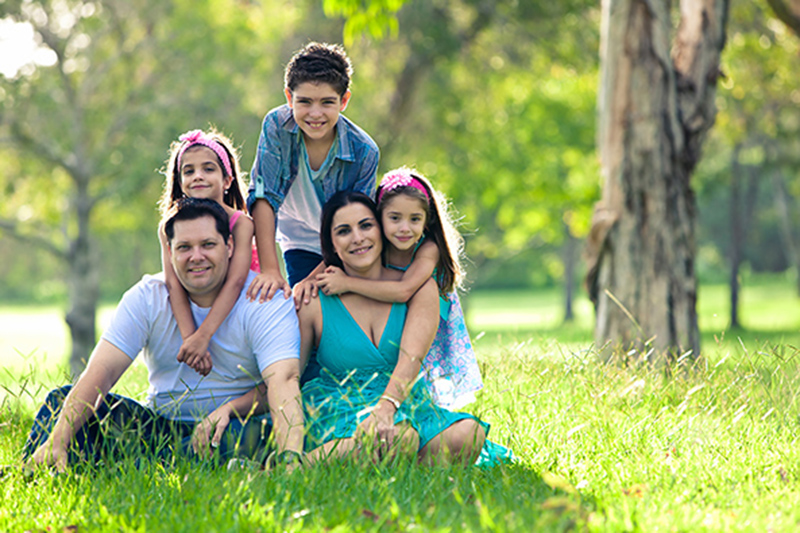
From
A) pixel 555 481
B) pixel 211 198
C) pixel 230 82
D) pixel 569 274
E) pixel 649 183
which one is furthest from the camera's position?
pixel 569 274

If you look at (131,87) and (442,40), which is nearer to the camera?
(442,40)

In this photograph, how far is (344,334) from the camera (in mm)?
3738

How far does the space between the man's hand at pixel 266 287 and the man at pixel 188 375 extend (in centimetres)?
4

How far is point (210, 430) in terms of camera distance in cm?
345

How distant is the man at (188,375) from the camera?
3412 millimetres

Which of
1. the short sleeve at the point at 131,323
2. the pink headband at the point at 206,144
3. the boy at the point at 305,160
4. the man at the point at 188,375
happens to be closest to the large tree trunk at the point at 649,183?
the boy at the point at 305,160

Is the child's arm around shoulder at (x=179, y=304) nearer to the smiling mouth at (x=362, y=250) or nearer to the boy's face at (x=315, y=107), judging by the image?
the smiling mouth at (x=362, y=250)

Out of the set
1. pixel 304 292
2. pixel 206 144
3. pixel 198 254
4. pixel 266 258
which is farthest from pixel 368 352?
pixel 206 144

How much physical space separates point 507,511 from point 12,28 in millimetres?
14358

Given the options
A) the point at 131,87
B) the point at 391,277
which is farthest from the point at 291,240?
the point at 131,87

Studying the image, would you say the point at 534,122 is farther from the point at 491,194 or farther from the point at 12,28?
the point at 12,28

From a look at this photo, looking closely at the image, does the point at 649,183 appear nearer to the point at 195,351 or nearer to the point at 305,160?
the point at 305,160

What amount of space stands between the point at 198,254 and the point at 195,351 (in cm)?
46

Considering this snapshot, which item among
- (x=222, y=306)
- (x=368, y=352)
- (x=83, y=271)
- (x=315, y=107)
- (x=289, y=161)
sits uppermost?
(x=315, y=107)
